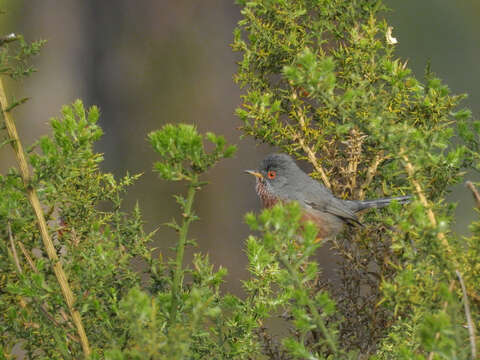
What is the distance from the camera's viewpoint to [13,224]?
143cm

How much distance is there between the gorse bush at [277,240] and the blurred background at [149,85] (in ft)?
14.2

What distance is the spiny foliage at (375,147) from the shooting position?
1251 millimetres

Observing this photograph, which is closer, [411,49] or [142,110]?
[142,110]

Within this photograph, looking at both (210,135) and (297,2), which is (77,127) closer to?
(210,135)

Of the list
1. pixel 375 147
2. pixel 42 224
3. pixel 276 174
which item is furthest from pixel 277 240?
pixel 276 174

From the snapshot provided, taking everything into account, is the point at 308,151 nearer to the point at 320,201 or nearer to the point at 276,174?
the point at 320,201

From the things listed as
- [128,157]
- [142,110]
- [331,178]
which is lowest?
[331,178]

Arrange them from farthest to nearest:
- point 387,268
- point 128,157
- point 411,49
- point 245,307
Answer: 1. point 411,49
2. point 128,157
3. point 387,268
4. point 245,307

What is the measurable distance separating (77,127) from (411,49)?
9350 millimetres

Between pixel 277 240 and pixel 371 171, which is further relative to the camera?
pixel 371 171

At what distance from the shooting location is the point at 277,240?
1086mm

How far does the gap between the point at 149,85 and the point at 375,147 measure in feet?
17.1

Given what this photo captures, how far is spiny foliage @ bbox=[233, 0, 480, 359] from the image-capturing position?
1.25m

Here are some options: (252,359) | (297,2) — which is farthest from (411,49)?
(252,359)
